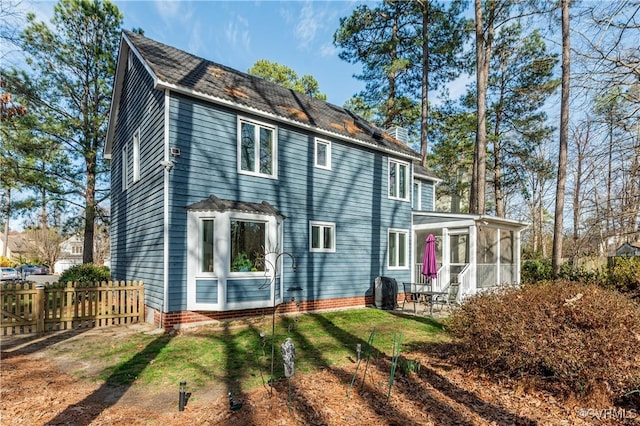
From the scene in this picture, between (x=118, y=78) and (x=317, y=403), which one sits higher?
(x=118, y=78)

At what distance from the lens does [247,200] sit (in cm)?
945

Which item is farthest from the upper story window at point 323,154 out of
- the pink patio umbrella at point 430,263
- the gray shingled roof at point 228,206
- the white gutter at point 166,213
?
the white gutter at point 166,213

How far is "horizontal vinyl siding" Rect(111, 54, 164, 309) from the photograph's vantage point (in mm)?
8594

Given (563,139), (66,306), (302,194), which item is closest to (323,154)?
(302,194)

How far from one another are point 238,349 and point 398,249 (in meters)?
8.65

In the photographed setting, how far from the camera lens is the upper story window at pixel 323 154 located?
11.4 meters

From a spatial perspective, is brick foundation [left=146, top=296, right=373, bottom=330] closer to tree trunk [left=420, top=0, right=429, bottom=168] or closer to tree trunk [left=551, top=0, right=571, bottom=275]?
tree trunk [left=551, top=0, right=571, bottom=275]

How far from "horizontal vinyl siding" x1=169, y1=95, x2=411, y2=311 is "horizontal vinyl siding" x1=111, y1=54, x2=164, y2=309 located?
56 cm

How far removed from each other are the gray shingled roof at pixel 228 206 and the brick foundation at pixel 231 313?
2.61 metres

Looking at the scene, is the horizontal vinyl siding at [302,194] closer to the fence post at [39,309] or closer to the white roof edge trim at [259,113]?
the white roof edge trim at [259,113]

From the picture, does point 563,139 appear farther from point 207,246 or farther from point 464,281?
point 207,246

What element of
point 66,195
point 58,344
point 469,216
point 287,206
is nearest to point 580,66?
point 469,216

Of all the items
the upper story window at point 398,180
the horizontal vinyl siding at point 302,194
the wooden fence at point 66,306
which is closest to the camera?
the wooden fence at point 66,306

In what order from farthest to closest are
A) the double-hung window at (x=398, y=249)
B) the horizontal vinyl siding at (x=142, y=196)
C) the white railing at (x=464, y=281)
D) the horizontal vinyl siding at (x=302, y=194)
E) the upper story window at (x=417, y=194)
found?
the upper story window at (x=417, y=194), the double-hung window at (x=398, y=249), the white railing at (x=464, y=281), the horizontal vinyl siding at (x=142, y=196), the horizontal vinyl siding at (x=302, y=194)
